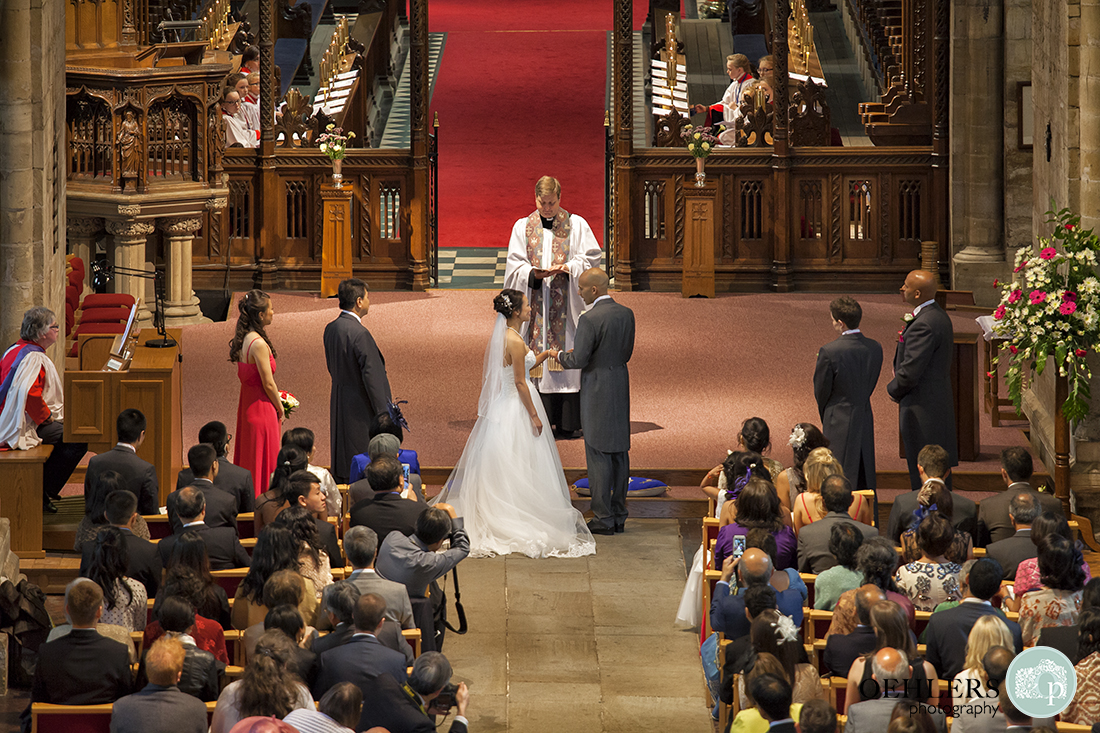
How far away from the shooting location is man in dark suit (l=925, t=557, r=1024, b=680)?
20.2 ft

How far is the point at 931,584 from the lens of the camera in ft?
22.1

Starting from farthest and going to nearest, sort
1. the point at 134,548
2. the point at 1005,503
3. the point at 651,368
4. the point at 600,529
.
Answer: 1. the point at 651,368
2. the point at 600,529
3. the point at 1005,503
4. the point at 134,548

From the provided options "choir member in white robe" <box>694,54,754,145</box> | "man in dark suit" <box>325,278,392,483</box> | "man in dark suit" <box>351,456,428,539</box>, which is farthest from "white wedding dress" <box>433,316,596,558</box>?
"choir member in white robe" <box>694,54,754,145</box>

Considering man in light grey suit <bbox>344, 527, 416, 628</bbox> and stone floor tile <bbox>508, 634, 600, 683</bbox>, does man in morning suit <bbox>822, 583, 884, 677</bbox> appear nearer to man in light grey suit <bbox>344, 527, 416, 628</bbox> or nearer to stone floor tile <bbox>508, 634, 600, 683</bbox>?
man in light grey suit <bbox>344, 527, 416, 628</bbox>

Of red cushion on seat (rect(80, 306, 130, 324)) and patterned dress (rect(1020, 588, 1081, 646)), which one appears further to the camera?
red cushion on seat (rect(80, 306, 130, 324))

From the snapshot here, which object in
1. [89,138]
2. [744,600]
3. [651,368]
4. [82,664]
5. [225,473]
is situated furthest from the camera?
[89,138]

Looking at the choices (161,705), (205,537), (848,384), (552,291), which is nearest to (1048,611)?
(848,384)

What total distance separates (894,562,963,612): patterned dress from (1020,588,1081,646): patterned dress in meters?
0.29

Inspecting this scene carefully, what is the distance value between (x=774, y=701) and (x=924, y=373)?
4.54 metres

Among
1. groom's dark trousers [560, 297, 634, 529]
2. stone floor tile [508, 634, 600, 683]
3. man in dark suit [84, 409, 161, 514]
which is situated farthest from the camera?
groom's dark trousers [560, 297, 634, 529]

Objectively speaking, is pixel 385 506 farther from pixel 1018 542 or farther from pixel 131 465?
pixel 1018 542

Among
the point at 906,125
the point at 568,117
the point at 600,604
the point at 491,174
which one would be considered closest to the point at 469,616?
the point at 600,604

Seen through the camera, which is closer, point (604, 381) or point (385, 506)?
point (385, 506)

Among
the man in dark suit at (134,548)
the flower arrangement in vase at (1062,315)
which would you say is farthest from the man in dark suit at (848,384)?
the man in dark suit at (134,548)
